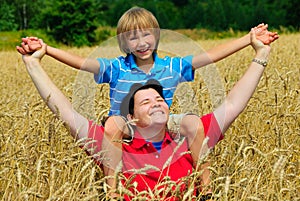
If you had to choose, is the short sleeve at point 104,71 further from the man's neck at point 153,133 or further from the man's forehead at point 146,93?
the man's neck at point 153,133

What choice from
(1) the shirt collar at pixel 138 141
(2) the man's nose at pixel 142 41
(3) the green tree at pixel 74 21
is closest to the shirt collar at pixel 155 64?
(2) the man's nose at pixel 142 41

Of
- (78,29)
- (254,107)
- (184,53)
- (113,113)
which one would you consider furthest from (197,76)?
(78,29)

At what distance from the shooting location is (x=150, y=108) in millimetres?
2846

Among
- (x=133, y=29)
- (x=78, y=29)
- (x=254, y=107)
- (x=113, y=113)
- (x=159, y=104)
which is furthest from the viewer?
(x=78, y=29)

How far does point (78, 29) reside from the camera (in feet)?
119

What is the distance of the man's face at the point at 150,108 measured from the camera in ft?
9.22

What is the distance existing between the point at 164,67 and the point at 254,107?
3.75ft

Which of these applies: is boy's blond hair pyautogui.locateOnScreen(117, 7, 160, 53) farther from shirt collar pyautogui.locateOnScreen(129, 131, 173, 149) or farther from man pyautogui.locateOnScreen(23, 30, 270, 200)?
shirt collar pyautogui.locateOnScreen(129, 131, 173, 149)

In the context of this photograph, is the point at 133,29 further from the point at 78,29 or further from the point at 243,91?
the point at 78,29

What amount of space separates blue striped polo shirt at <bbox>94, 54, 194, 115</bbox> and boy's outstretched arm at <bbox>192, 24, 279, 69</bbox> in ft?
0.30

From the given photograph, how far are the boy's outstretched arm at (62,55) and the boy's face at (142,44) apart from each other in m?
0.25

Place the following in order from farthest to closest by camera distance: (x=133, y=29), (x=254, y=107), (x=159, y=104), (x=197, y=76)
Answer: (x=197, y=76) < (x=254, y=107) < (x=133, y=29) < (x=159, y=104)

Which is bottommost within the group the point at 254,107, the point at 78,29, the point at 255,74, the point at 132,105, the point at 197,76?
the point at 78,29

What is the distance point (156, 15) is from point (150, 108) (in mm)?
51856
